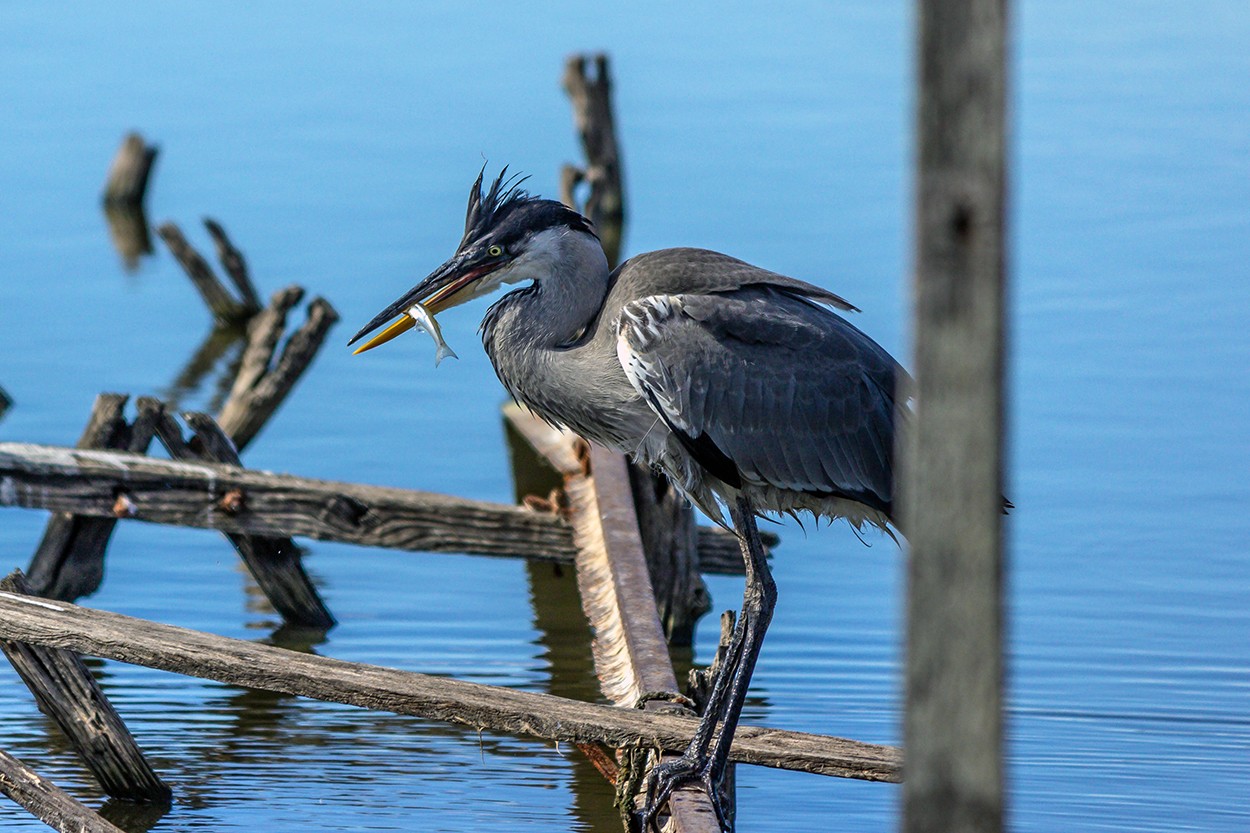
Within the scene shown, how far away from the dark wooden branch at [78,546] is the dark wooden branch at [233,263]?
14.2 ft

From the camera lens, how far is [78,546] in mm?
6867

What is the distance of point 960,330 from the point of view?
2.40 meters

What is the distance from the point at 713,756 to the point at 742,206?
33.5 feet

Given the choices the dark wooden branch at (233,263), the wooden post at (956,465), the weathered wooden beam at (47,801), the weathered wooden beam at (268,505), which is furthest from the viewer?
the dark wooden branch at (233,263)

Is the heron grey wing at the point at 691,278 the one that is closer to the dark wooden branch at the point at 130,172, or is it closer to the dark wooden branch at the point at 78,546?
the dark wooden branch at the point at 78,546

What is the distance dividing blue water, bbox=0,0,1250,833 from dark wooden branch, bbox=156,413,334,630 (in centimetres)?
20

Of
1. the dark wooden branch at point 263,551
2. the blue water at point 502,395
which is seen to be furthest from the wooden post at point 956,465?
the dark wooden branch at point 263,551

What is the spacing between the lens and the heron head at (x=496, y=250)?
5.39m

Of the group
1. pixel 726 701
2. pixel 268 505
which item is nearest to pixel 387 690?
pixel 726 701

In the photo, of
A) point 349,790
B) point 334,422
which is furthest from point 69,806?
point 334,422

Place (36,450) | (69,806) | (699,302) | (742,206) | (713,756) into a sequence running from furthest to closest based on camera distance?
(742,206), (36,450), (699,302), (713,756), (69,806)

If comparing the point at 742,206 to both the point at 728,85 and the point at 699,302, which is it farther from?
the point at 699,302

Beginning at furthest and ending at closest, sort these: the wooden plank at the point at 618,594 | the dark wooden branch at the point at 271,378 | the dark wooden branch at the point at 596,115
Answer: the dark wooden branch at the point at 596,115
the dark wooden branch at the point at 271,378
the wooden plank at the point at 618,594

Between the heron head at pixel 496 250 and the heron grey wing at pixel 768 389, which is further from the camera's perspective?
the heron head at pixel 496 250
